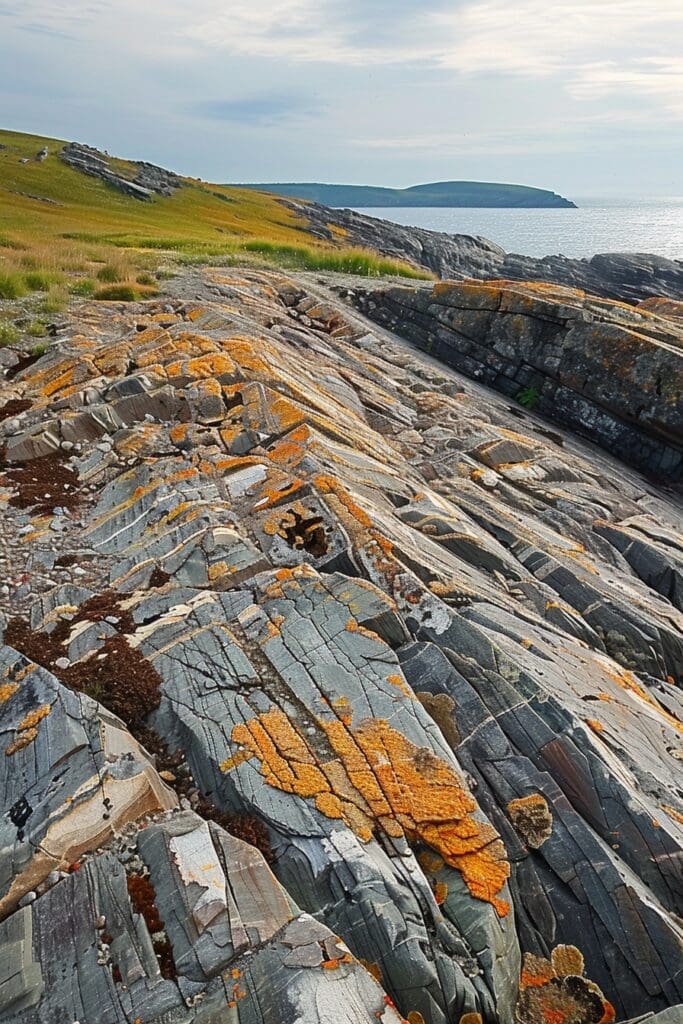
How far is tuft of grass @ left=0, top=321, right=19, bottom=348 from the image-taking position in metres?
17.2

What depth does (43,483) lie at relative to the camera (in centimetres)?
1077

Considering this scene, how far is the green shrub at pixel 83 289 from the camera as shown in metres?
→ 22.4

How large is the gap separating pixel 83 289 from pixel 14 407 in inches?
447

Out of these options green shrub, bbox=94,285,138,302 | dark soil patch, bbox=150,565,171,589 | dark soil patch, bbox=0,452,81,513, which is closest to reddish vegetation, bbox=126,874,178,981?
dark soil patch, bbox=150,565,171,589

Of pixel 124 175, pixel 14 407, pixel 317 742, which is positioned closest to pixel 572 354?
pixel 14 407

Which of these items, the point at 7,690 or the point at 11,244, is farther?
the point at 11,244

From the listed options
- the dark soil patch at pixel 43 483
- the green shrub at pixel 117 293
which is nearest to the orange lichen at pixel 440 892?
the dark soil patch at pixel 43 483

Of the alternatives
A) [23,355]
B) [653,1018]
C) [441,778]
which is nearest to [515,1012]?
[653,1018]

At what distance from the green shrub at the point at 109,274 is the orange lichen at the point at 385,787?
2226 cm

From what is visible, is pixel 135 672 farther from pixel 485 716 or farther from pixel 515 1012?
pixel 515 1012

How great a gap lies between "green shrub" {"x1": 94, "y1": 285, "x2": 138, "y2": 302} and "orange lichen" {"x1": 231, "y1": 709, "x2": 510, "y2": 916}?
64.5 feet

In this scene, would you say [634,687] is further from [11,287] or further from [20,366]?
[11,287]

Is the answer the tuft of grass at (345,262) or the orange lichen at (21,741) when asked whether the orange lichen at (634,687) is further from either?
the tuft of grass at (345,262)

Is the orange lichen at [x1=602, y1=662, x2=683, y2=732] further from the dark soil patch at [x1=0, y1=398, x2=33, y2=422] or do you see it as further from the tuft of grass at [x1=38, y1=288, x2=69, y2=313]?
the tuft of grass at [x1=38, y1=288, x2=69, y2=313]
